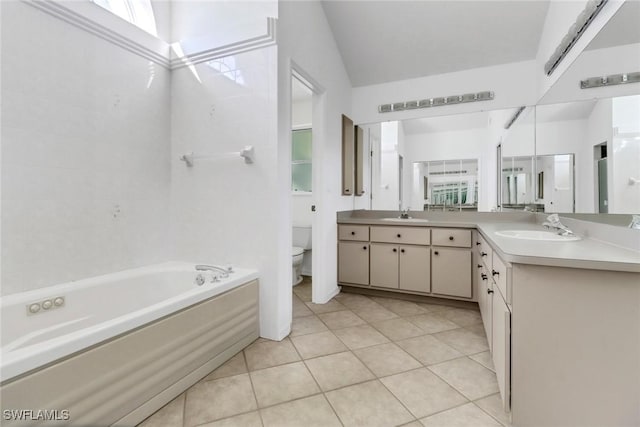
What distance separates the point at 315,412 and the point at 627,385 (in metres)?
1.24

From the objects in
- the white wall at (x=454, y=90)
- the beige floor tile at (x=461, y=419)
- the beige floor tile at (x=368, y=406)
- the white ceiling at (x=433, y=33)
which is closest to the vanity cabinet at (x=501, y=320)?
the beige floor tile at (x=461, y=419)

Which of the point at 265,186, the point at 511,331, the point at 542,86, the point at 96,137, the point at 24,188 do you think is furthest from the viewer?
the point at 542,86

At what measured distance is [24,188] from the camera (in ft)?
5.35

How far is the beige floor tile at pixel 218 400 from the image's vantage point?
1.36 metres

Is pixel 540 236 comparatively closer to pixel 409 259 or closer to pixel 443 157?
pixel 409 259

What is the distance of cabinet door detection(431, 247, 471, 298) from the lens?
267 cm

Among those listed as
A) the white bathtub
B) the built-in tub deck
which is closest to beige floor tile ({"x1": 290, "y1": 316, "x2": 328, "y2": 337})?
the built-in tub deck

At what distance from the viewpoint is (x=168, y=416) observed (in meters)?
1.35

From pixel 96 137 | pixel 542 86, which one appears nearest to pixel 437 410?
pixel 96 137

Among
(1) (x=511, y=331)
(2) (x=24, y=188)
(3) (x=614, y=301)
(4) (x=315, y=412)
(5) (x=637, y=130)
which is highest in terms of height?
(5) (x=637, y=130)

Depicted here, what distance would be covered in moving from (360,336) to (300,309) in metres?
0.73

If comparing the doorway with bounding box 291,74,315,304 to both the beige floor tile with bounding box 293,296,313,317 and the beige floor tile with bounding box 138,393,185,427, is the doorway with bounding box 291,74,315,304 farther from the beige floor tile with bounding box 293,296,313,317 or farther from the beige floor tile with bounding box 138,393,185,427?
the beige floor tile with bounding box 138,393,185,427

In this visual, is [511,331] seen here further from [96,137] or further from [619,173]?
[96,137]

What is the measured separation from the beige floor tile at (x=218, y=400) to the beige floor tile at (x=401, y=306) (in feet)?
5.05
